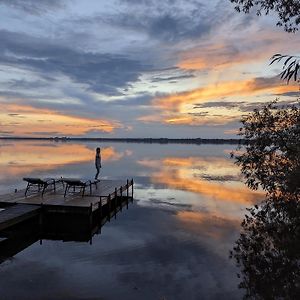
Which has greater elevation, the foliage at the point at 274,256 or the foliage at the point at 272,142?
the foliage at the point at 272,142

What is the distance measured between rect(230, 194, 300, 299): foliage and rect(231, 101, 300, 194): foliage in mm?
1039

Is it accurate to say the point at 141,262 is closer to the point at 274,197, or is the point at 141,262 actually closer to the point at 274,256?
the point at 274,256

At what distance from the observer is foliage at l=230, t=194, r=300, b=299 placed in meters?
13.2

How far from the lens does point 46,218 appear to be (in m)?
20.4

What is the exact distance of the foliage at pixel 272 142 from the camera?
639 inches

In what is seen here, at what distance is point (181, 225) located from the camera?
23797 millimetres

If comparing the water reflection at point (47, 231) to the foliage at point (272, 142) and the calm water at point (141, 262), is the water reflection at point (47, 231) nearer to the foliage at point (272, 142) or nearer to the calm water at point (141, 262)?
the calm water at point (141, 262)

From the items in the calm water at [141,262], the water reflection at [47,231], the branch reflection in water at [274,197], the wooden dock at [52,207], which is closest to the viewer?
the calm water at [141,262]

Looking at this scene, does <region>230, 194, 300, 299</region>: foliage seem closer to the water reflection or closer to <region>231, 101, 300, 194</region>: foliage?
<region>231, 101, 300, 194</region>: foliage

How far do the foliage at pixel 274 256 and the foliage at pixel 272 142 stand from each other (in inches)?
40.9

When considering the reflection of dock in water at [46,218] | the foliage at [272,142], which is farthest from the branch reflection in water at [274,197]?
the reflection of dock in water at [46,218]

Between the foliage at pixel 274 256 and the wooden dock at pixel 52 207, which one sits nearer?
the foliage at pixel 274 256

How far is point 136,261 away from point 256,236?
20.4ft

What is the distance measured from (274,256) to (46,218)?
11.4 meters
